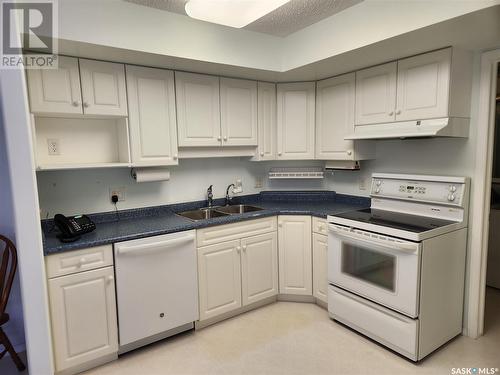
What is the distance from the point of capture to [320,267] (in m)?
2.86

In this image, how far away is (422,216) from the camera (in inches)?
99.2

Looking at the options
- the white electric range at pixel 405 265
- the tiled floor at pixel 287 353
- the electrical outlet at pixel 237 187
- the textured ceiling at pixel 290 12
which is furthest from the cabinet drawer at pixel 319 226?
the textured ceiling at pixel 290 12

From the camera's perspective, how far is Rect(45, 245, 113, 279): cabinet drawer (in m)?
1.97

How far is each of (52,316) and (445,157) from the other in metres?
2.99

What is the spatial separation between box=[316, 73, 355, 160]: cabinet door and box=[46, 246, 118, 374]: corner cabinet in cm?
211

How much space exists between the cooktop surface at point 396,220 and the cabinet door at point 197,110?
52.0 inches

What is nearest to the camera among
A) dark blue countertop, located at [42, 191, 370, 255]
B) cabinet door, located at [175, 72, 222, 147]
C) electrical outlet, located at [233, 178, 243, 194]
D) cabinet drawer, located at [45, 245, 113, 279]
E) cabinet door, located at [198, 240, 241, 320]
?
cabinet drawer, located at [45, 245, 113, 279]

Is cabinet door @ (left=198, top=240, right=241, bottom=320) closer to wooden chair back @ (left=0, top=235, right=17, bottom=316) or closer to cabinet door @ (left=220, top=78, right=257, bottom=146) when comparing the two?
cabinet door @ (left=220, top=78, right=257, bottom=146)

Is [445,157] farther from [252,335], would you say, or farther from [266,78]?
[252,335]

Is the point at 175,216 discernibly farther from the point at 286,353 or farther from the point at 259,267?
the point at 286,353

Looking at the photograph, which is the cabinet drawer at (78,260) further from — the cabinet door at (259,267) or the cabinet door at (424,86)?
the cabinet door at (424,86)

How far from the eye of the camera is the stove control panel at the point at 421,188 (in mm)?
2336

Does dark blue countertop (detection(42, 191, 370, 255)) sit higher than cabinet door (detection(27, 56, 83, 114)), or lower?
lower

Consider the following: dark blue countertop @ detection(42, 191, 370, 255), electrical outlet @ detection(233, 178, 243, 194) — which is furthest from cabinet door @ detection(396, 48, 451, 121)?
electrical outlet @ detection(233, 178, 243, 194)
